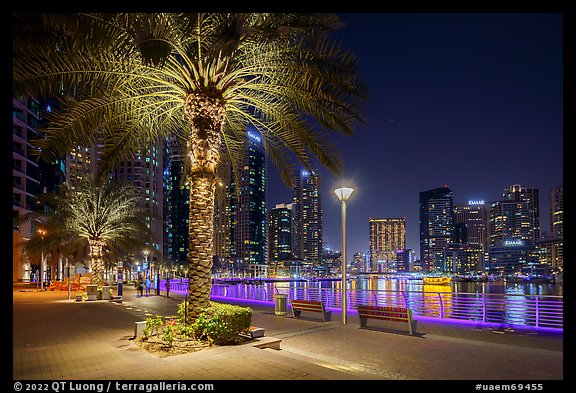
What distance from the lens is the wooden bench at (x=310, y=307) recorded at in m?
15.2

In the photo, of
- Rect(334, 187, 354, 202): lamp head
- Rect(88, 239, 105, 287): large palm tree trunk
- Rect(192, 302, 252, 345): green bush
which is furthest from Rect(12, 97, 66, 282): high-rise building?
Rect(192, 302, 252, 345): green bush

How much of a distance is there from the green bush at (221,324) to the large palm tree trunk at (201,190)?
1.47ft

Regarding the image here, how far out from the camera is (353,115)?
37.3 feet

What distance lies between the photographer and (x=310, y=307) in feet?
51.5

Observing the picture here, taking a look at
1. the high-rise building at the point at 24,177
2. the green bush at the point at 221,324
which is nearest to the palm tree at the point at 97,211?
the green bush at the point at 221,324

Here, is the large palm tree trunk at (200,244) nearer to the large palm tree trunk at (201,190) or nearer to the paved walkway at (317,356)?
the large palm tree trunk at (201,190)

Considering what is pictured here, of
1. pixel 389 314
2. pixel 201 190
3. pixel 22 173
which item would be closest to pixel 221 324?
pixel 201 190

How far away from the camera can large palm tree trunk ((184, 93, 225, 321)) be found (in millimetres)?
10000

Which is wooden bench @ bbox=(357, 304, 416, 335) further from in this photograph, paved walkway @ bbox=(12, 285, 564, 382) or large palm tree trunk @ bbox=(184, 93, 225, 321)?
large palm tree trunk @ bbox=(184, 93, 225, 321)

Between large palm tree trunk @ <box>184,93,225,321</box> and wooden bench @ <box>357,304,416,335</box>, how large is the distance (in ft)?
19.2
